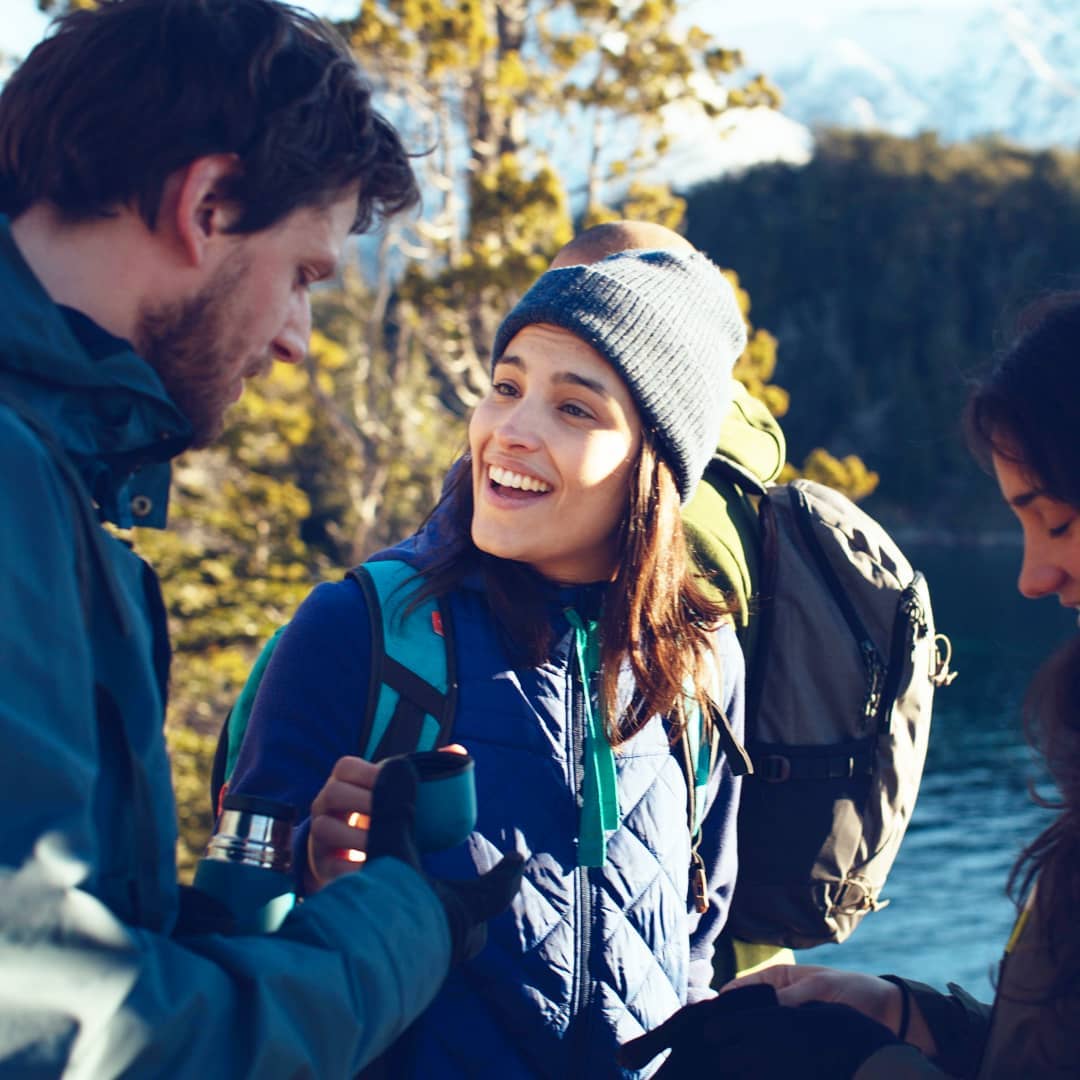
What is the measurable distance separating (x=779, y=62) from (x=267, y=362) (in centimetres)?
18302

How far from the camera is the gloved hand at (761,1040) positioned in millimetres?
1466

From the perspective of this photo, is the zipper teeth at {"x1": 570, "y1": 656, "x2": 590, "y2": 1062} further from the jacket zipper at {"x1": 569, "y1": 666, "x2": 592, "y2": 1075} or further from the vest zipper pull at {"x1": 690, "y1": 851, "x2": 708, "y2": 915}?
the vest zipper pull at {"x1": 690, "y1": 851, "x2": 708, "y2": 915}

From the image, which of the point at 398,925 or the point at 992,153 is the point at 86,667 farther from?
the point at 992,153

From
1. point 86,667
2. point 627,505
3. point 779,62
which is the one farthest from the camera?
point 779,62

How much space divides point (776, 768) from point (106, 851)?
1503 mm

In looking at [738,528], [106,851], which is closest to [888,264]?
[738,528]

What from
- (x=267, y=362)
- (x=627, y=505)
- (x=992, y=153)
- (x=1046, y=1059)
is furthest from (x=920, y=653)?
(x=992, y=153)

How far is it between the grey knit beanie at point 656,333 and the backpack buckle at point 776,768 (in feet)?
1.70

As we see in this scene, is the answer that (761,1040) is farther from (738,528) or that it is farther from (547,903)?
(738,528)

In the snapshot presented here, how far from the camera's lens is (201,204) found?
4.39 ft

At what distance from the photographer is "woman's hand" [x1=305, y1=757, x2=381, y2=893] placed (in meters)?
1.52

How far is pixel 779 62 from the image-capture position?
170m

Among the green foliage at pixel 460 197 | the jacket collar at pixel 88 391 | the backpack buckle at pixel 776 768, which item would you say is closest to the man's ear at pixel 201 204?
the jacket collar at pixel 88 391

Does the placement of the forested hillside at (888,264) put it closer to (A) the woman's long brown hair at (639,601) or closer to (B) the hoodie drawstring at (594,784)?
(A) the woman's long brown hair at (639,601)
